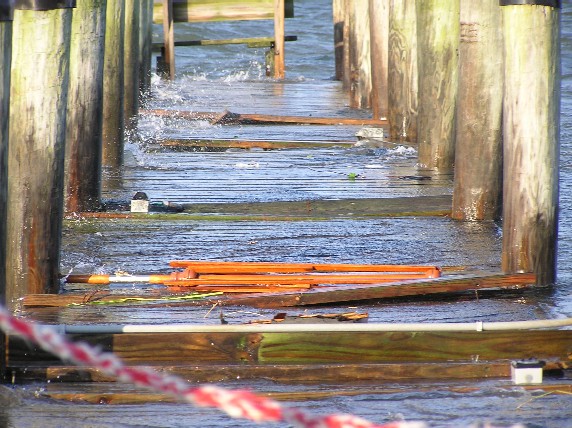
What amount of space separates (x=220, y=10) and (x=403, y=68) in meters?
9.16

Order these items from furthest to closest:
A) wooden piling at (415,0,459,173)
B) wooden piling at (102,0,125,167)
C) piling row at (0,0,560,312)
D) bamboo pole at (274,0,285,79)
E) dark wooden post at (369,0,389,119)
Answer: bamboo pole at (274,0,285,79) → dark wooden post at (369,0,389,119) → wooden piling at (102,0,125,167) → wooden piling at (415,0,459,173) → piling row at (0,0,560,312)

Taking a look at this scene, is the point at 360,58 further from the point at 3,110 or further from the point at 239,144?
the point at 3,110

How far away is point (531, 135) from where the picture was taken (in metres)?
5.03

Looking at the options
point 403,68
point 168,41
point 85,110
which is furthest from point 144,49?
point 85,110

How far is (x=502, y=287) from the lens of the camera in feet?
16.4

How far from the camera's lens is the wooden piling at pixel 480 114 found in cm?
631

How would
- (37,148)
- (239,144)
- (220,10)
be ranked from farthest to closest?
(220,10) → (239,144) → (37,148)

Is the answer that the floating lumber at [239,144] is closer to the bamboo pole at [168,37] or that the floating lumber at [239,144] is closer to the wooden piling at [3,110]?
the wooden piling at [3,110]

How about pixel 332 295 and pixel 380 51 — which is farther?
pixel 380 51

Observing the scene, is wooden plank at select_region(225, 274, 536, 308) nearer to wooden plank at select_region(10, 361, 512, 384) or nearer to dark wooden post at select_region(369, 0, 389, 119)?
wooden plank at select_region(10, 361, 512, 384)

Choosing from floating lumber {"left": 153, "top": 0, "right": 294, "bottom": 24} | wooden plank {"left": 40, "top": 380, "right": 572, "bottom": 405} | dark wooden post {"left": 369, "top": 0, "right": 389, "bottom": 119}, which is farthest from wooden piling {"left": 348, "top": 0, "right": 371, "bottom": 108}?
wooden plank {"left": 40, "top": 380, "right": 572, "bottom": 405}

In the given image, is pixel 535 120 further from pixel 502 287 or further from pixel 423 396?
pixel 423 396

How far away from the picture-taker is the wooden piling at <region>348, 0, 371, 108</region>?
13211 mm

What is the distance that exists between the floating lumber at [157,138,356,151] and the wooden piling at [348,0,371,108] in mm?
3426
